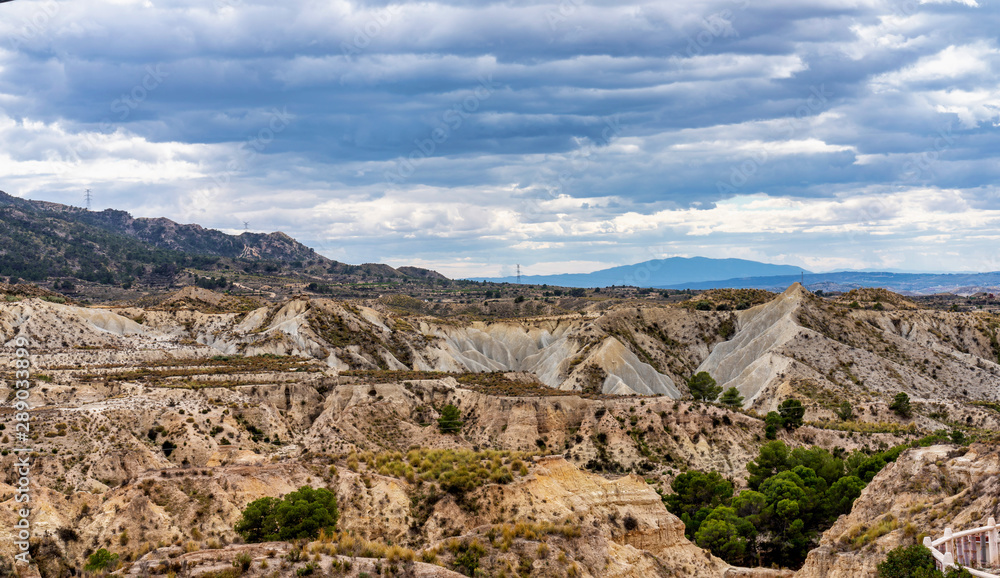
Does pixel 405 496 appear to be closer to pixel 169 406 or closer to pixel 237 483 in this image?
pixel 237 483

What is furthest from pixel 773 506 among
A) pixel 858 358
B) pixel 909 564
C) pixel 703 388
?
pixel 858 358

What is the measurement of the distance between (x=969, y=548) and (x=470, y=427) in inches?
1764

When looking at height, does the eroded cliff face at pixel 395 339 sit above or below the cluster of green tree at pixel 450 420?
above

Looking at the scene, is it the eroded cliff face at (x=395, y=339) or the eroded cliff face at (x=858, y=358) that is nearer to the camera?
the eroded cliff face at (x=858, y=358)

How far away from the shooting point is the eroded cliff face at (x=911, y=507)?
30.0 m

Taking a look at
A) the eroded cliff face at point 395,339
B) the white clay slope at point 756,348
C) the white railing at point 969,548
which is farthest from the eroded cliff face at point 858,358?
the white railing at point 969,548

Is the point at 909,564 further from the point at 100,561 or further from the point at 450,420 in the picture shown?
the point at 450,420

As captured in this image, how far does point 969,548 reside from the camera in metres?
27.4

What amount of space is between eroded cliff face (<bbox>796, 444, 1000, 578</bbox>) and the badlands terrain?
0.42ft

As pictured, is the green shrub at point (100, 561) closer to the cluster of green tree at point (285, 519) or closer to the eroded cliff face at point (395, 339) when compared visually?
the cluster of green tree at point (285, 519)

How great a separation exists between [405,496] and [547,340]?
102502 millimetres

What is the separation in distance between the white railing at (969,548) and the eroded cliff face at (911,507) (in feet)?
2.95

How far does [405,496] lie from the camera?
38344 millimetres

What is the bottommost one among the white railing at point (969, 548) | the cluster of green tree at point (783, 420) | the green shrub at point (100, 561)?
the cluster of green tree at point (783, 420)
